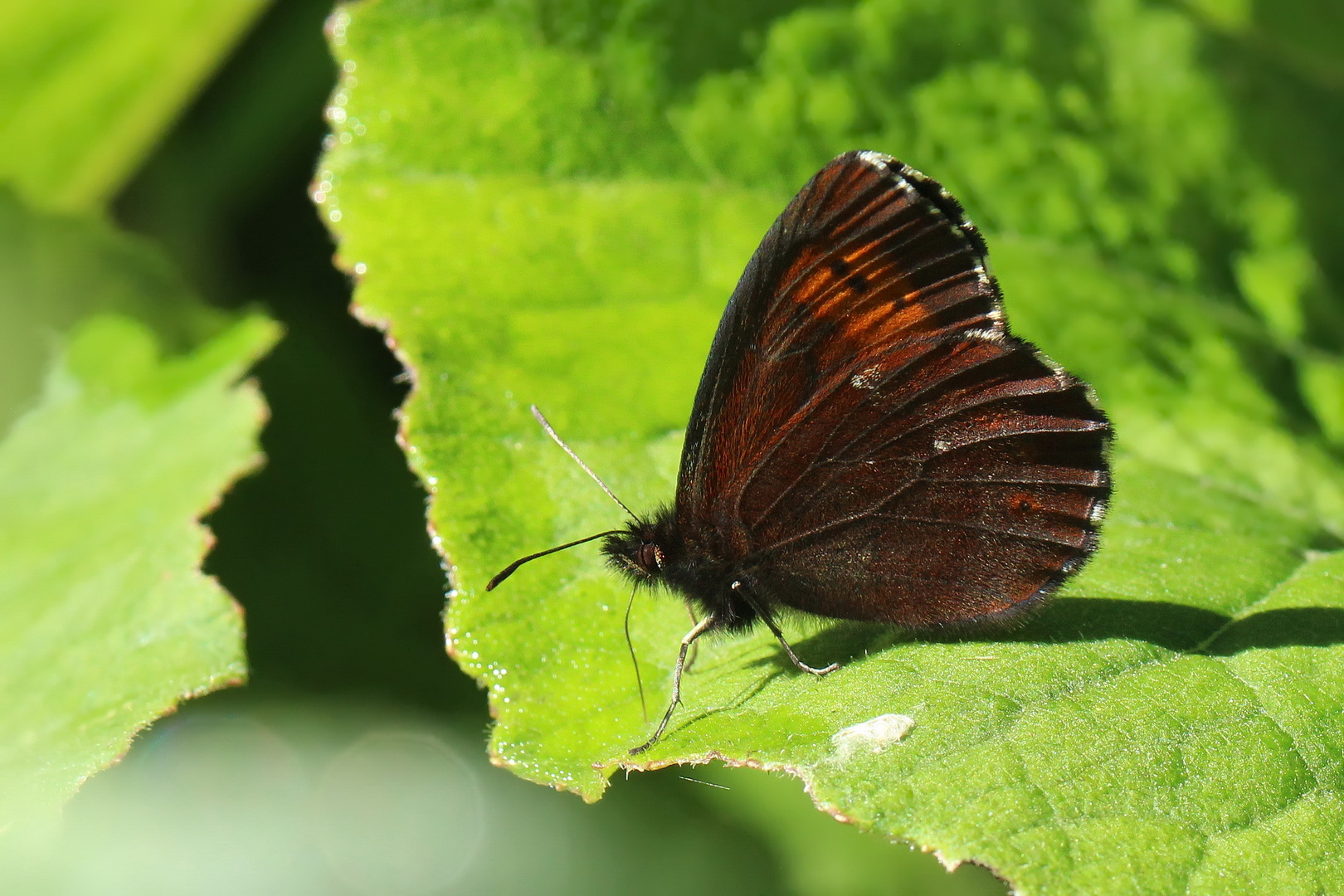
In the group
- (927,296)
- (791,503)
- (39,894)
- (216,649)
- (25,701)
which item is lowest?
(39,894)

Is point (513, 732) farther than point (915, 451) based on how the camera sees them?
No

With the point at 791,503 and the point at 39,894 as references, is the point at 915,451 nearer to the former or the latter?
the point at 791,503

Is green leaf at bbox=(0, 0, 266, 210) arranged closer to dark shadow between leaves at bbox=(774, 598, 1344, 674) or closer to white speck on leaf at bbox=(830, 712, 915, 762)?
dark shadow between leaves at bbox=(774, 598, 1344, 674)

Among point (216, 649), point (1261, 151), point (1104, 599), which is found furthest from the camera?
point (1261, 151)

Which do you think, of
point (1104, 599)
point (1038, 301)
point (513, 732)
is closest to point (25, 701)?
point (513, 732)

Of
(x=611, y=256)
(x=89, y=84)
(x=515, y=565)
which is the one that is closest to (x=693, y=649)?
(x=515, y=565)

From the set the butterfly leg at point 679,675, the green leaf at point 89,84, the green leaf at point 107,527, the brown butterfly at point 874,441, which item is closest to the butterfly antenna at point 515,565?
the brown butterfly at point 874,441

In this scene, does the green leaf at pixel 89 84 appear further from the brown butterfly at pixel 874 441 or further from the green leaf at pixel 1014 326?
the brown butterfly at pixel 874 441

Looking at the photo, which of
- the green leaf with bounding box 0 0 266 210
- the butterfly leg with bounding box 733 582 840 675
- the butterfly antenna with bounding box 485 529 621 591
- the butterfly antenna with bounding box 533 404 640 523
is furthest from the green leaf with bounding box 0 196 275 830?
the butterfly leg with bounding box 733 582 840 675
